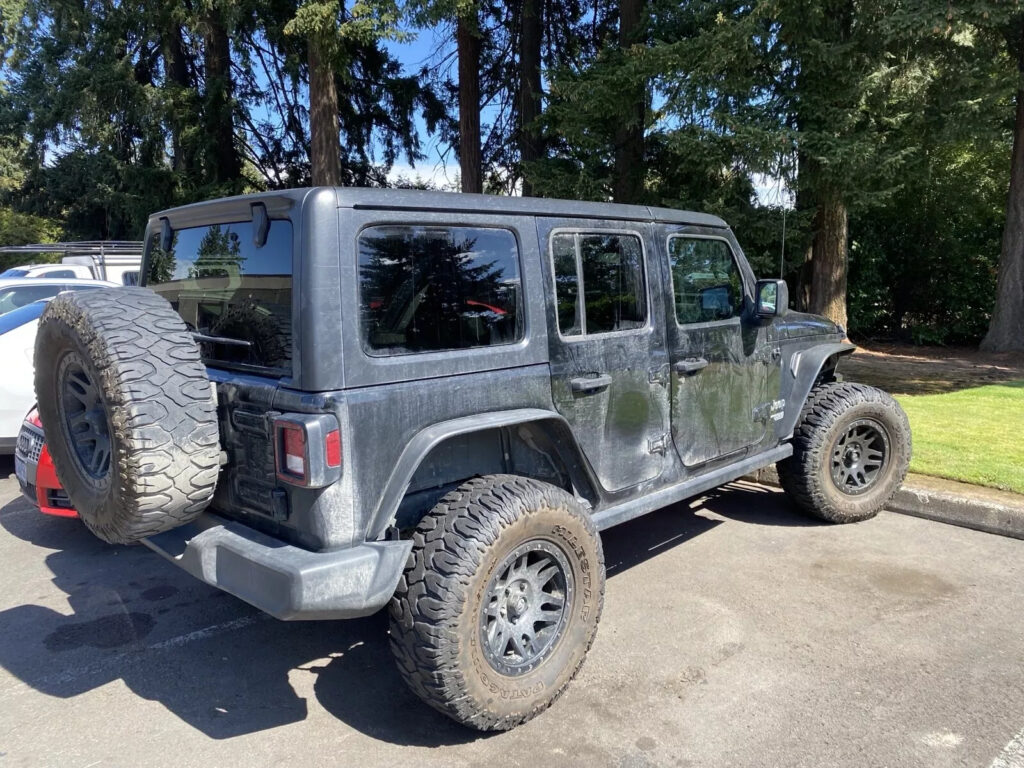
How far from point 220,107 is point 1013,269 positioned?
16334mm

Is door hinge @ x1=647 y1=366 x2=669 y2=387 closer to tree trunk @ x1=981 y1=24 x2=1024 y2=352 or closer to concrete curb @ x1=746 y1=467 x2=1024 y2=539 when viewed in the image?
concrete curb @ x1=746 y1=467 x2=1024 y2=539

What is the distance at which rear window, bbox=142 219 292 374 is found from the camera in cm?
284

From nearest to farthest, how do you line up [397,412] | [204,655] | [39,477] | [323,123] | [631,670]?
[397,412] < [631,670] < [204,655] < [39,477] < [323,123]

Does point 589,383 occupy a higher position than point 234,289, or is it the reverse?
point 234,289

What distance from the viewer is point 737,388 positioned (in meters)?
4.32

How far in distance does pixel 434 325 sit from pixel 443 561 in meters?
0.92

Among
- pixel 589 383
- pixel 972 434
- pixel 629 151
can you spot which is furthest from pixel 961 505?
pixel 629 151

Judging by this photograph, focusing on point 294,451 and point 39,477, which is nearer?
point 294,451

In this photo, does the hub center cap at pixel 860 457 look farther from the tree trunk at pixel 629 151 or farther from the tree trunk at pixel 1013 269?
the tree trunk at pixel 1013 269

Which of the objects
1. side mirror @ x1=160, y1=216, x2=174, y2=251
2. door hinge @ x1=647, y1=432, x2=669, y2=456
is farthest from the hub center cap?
side mirror @ x1=160, y1=216, x2=174, y2=251

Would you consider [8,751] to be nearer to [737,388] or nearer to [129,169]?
[737,388]

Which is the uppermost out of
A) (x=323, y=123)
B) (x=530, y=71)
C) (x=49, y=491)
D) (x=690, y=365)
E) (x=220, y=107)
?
(x=220, y=107)

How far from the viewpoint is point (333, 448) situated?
261cm

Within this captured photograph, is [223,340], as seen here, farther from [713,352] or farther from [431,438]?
[713,352]
